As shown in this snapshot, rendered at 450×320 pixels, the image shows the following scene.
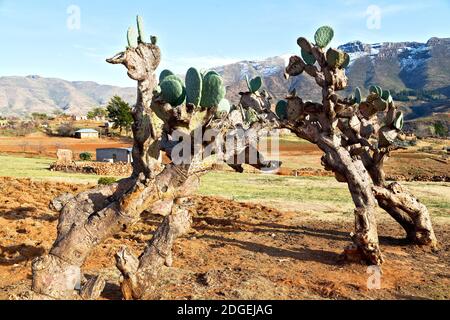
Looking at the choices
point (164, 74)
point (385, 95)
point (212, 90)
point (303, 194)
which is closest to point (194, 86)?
point (212, 90)

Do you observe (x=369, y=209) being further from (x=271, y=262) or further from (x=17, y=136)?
(x=17, y=136)

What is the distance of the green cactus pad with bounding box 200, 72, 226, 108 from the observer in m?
6.19

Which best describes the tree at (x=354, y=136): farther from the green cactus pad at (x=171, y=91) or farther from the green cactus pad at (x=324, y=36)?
the green cactus pad at (x=171, y=91)

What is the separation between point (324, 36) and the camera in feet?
27.9

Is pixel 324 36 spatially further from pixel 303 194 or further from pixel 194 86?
pixel 303 194

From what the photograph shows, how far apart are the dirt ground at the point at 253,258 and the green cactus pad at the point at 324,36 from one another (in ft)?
14.1

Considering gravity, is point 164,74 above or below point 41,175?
above

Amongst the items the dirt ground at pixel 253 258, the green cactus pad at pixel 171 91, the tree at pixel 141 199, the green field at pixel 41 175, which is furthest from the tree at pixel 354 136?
the green field at pixel 41 175

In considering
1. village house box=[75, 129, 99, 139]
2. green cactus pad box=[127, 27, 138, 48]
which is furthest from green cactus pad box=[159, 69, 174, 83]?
village house box=[75, 129, 99, 139]

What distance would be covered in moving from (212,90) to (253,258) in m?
3.67

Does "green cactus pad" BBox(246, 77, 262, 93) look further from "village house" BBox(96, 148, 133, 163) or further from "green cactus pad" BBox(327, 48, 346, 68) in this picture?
"village house" BBox(96, 148, 133, 163)

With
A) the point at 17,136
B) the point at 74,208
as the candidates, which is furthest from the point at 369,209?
the point at 17,136
